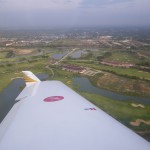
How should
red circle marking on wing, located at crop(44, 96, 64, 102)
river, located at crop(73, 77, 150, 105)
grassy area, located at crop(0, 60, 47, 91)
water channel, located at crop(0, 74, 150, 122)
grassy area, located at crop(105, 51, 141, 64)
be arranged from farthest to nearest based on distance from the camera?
grassy area, located at crop(105, 51, 141, 64)
grassy area, located at crop(0, 60, 47, 91)
river, located at crop(73, 77, 150, 105)
water channel, located at crop(0, 74, 150, 122)
red circle marking on wing, located at crop(44, 96, 64, 102)

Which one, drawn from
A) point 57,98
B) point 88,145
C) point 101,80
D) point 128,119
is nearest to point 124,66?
point 101,80

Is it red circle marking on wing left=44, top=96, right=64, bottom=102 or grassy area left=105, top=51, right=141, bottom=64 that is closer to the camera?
red circle marking on wing left=44, top=96, right=64, bottom=102

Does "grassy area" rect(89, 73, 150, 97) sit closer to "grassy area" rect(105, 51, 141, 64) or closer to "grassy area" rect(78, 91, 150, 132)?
"grassy area" rect(78, 91, 150, 132)

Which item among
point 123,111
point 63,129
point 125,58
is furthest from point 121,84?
point 63,129

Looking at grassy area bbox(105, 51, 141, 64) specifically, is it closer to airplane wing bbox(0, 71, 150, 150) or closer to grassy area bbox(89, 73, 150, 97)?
grassy area bbox(89, 73, 150, 97)

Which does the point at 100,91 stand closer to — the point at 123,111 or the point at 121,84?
the point at 121,84

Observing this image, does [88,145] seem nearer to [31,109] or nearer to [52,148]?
[52,148]

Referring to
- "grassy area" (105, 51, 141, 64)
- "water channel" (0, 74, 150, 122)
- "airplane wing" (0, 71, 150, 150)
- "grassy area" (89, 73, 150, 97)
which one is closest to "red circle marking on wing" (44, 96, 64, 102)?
"airplane wing" (0, 71, 150, 150)

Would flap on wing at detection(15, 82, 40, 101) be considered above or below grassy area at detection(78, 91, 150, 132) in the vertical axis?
above

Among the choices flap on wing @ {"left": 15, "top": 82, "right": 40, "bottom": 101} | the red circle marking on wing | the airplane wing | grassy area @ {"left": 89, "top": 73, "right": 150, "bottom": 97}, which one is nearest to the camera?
the airplane wing

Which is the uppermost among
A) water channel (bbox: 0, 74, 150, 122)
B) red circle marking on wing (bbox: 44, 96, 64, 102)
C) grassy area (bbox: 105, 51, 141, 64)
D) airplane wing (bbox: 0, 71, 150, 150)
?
airplane wing (bbox: 0, 71, 150, 150)
